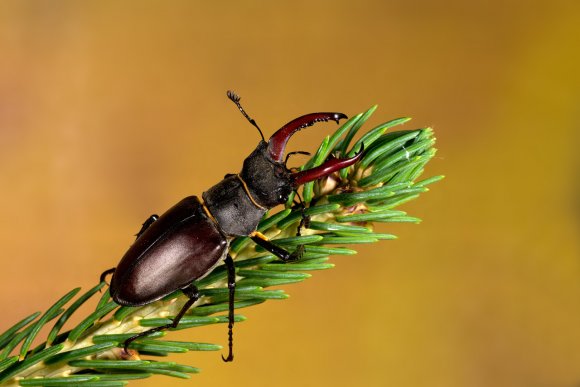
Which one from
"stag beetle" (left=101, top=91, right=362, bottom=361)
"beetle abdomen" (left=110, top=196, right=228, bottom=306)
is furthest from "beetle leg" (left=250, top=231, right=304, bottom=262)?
"beetle abdomen" (left=110, top=196, right=228, bottom=306)

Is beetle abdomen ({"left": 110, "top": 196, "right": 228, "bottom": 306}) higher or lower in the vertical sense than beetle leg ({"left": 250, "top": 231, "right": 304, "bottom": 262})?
higher

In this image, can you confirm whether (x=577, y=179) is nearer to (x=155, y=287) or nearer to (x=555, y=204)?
(x=555, y=204)

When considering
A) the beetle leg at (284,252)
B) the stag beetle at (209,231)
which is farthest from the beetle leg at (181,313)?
the beetle leg at (284,252)

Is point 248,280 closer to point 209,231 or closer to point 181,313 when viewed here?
point 181,313

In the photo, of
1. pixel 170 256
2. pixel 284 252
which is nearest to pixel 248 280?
pixel 284 252

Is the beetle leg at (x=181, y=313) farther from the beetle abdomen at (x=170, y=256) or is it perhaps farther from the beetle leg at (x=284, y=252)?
the beetle leg at (x=284, y=252)

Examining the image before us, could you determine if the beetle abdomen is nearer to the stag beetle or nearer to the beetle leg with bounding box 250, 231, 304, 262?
the stag beetle
